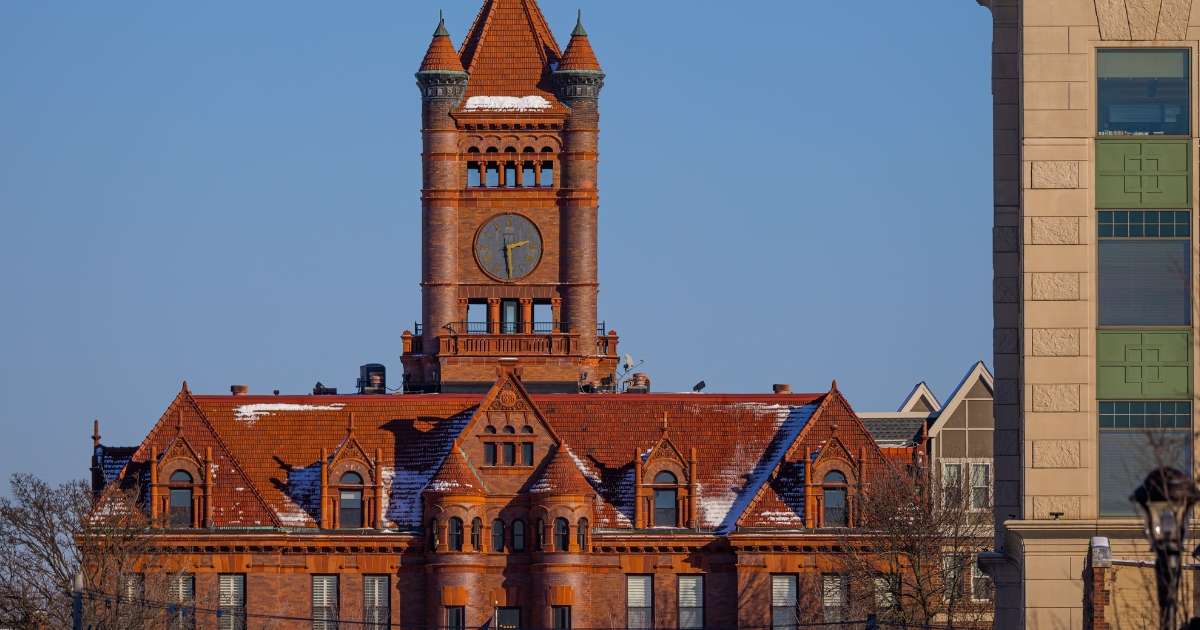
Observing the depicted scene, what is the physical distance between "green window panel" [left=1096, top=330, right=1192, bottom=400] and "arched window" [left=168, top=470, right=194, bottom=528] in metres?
60.9

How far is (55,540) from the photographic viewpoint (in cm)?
11338

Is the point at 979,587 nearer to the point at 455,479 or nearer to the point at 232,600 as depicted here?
the point at 455,479

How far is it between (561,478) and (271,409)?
12.2 metres

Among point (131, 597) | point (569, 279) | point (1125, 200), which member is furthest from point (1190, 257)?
point (569, 279)

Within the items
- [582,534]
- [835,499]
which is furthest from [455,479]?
[835,499]

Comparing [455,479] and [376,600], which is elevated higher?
[455,479]

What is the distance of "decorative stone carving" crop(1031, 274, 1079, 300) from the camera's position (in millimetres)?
65125

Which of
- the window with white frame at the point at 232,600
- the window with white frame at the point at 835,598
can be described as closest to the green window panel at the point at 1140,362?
the window with white frame at the point at 835,598

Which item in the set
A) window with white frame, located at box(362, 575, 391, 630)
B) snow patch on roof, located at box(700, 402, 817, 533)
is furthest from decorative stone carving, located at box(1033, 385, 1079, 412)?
window with white frame, located at box(362, 575, 391, 630)

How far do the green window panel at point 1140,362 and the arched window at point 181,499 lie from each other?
60896 millimetres

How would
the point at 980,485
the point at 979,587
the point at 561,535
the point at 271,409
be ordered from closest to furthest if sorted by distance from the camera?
the point at 979,587 < the point at 561,535 < the point at 271,409 < the point at 980,485

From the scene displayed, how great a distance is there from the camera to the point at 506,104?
138 metres

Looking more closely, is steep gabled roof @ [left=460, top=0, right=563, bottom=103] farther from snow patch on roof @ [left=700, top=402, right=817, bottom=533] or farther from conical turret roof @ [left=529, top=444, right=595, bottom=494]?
conical turret roof @ [left=529, top=444, right=595, bottom=494]

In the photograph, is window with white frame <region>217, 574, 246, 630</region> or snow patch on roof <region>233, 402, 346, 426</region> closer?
window with white frame <region>217, 574, 246, 630</region>
